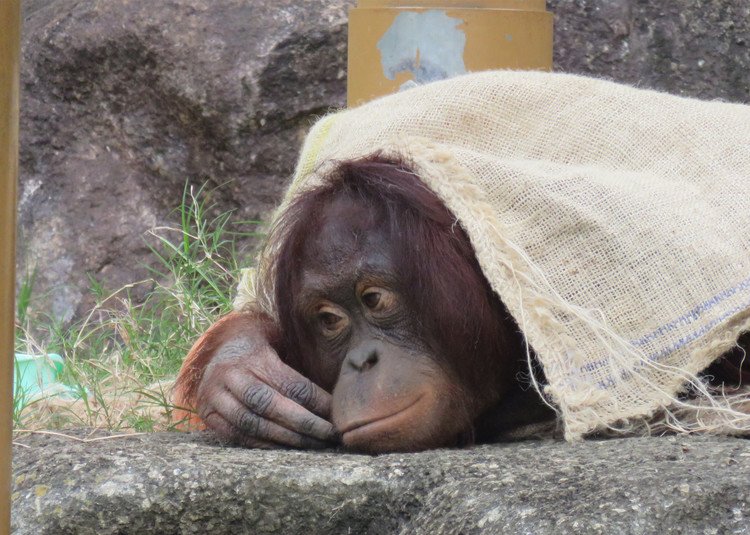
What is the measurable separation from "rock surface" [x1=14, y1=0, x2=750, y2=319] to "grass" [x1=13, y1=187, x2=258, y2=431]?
187 mm

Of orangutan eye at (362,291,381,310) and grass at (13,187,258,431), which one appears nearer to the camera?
orangutan eye at (362,291,381,310)

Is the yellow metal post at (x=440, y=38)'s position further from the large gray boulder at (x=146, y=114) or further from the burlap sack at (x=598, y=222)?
the large gray boulder at (x=146, y=114)

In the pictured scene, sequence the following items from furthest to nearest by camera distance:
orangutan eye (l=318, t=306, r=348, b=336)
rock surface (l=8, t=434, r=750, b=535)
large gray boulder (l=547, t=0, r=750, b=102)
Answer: large gray boulder (l=547, t=0, r=750, b=102) < orangutan eye (l=318, t=306, r=348, b=336) < rock surface (l=8, t=434, r=750, b=535)

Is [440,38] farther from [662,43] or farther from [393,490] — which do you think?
[393,490]

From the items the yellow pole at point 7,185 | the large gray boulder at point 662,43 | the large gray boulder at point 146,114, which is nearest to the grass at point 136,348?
the large gray boulder at point 146,114

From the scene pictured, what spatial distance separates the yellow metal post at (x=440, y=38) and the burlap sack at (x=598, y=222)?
45 cm

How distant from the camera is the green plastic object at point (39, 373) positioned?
2.88 m

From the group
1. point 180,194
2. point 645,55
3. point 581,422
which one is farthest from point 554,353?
point 180,194

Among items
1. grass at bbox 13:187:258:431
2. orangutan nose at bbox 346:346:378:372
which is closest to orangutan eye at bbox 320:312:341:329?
orangutan nose at bbox 346:346:378:372

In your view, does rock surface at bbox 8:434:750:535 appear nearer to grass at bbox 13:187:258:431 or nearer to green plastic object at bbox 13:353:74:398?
grass at bbox 13:187:258:431

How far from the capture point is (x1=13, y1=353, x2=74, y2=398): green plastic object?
9.44ft

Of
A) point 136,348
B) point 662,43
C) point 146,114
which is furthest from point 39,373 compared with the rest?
point 662,43

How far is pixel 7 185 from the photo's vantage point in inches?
35.6

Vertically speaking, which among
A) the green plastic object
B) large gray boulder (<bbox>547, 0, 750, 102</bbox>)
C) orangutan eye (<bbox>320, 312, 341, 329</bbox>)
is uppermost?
large gray boulder (<bbox>547, 0, 750, 102</bbox>)
